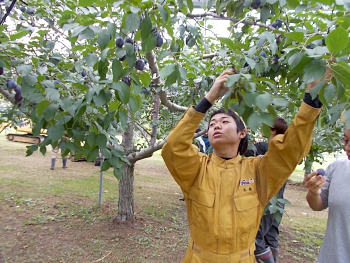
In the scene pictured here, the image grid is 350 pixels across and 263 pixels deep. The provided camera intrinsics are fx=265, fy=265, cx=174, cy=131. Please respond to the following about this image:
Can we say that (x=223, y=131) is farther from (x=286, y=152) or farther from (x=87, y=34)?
(x=87, y=34)

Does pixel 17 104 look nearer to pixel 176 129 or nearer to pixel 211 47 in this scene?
pixel 176 129

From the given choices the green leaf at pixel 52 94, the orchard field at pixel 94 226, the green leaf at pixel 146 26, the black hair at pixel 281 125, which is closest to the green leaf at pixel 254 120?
the green leaf at pixel 146 26

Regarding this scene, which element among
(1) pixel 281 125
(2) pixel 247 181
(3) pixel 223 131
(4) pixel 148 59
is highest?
(4) pixel 148 59

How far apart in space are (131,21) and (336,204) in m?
1.43

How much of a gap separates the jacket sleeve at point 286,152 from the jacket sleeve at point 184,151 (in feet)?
1.08

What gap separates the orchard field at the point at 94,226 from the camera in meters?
3.21

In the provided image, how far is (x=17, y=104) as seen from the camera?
6.67ft

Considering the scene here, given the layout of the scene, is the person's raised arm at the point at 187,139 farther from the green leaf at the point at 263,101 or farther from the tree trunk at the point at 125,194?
the tree trunk at the point at 125,194

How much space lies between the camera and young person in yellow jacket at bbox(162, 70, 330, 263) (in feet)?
3.87

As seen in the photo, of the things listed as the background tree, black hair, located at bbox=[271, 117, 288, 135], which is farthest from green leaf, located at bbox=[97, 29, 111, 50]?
black hair, located at bbox=[271, 117, 288, 135]

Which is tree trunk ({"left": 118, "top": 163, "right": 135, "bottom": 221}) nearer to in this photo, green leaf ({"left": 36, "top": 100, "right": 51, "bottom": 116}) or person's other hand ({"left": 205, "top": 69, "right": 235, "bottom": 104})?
green leaf ({"left": 36, "top": 100, "right": 51, "bottom": 116})

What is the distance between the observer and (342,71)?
0.74 meters

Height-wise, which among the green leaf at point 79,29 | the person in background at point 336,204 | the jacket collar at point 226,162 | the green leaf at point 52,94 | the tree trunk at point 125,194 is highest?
the green leaf at point 79,29

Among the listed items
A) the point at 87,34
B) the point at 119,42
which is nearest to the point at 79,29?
the point at 87,34
